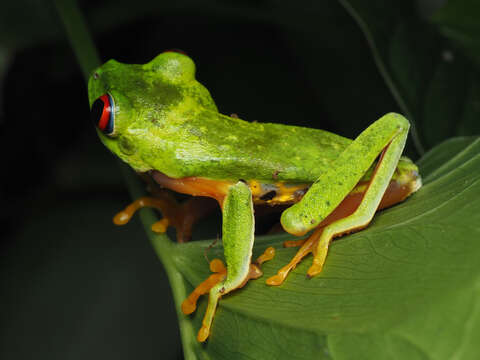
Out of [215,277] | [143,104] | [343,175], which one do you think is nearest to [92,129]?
[143,104]

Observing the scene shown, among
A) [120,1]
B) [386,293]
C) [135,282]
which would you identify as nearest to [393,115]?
[386,293]

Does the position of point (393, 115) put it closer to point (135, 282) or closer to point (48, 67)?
point (135, 282)

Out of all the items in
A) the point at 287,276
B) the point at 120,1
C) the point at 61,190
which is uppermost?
the point at 120,1

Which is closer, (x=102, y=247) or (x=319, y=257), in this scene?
(x=319, y=257)

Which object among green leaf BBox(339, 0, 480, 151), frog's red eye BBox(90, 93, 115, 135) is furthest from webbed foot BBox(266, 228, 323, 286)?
green leaf BBox(339, 0, 480, 151)

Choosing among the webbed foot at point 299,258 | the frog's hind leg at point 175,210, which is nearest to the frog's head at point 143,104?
the frog's hind leg at point 175,210

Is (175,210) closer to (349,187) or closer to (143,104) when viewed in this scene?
(143,104)

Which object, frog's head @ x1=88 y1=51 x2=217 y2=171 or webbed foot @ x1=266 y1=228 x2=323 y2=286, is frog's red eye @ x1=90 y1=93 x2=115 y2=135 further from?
webbed foot @ x1=266 y1=228 x2=323 y2=286
